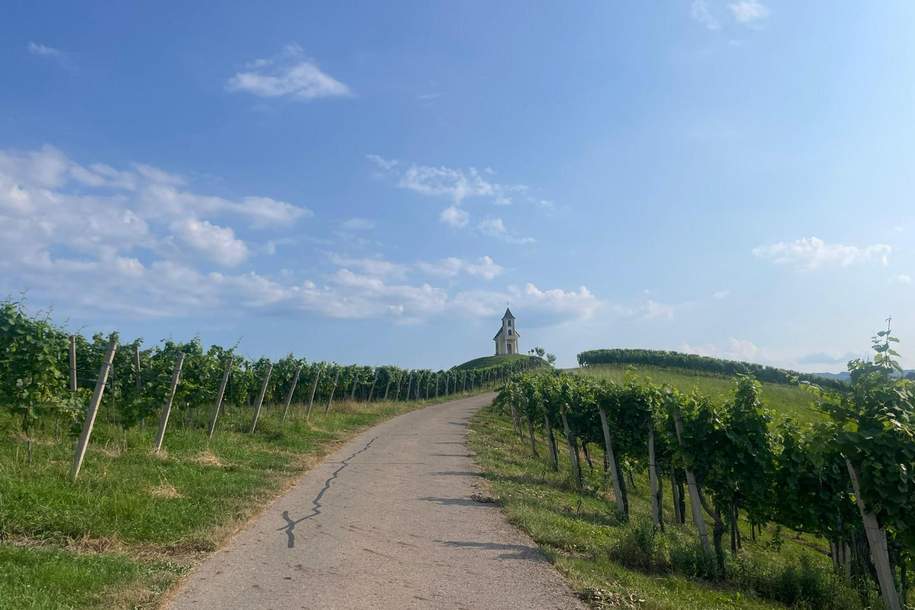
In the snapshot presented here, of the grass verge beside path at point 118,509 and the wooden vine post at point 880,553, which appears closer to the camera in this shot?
the grass verge beside path at point 118,509

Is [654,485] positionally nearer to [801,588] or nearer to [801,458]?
[801,458]

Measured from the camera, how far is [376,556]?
768 cm

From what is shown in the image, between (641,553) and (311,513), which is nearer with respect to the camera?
(641,553)

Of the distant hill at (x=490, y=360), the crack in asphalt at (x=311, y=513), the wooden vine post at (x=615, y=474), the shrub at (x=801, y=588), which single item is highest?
the distant hill at (x=490, y=360)

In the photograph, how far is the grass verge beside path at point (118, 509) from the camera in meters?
5.88

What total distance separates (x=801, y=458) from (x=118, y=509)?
33.2ft

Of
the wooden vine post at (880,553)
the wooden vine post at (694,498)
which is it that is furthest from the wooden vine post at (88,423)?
the wooden vine post at (880,553)

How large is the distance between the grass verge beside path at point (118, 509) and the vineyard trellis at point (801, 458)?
7.18 meters

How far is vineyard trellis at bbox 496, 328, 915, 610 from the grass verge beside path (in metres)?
7.18

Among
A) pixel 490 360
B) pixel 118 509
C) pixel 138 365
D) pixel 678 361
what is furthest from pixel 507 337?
pixel 118 509

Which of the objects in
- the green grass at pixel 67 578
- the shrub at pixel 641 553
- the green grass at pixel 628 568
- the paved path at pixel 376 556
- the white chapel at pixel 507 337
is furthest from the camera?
the white chapel at pixel 507 337

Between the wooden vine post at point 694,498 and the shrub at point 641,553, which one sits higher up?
the wooden vine post at point 694,498

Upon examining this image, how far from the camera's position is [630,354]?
277 feet

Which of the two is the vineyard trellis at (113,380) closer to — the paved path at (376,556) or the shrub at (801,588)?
the paved path at (376,556)
